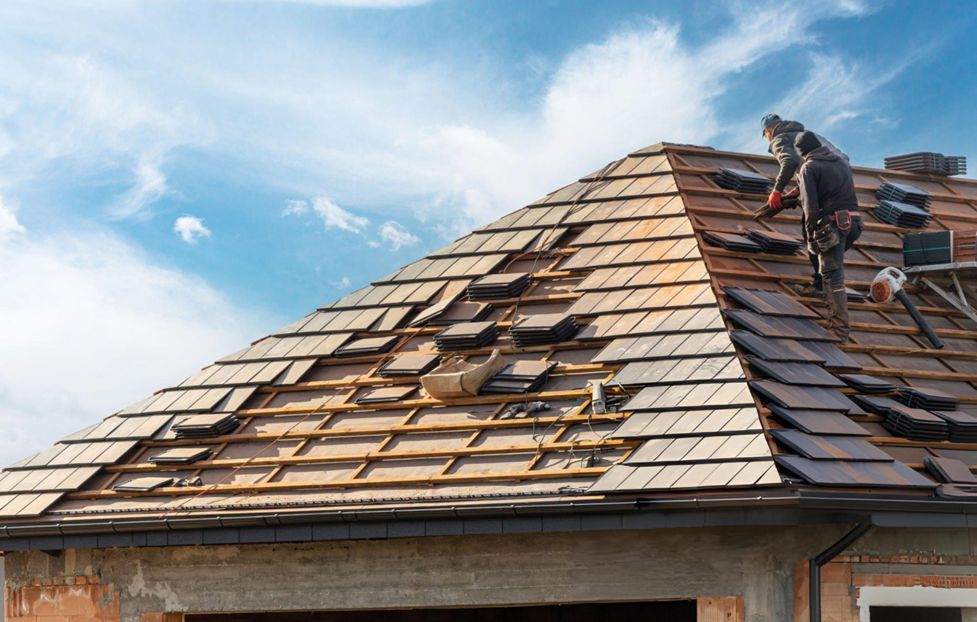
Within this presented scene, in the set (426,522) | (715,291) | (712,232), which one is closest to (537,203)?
(712,232)

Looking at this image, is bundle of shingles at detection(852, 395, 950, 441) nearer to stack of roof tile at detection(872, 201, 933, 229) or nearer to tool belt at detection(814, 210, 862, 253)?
tool belt at detection(814, 210, 862, 253)

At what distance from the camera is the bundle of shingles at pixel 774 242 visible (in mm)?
13031

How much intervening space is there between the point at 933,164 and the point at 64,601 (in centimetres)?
1406

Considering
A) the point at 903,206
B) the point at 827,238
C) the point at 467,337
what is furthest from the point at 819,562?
the point at 903,206

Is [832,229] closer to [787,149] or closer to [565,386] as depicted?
[787,149]

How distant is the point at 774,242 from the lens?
13047mm

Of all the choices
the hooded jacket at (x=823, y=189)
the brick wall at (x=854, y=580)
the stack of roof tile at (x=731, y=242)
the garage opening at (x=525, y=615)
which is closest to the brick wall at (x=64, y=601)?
the garage opening at (x=525, y=615)

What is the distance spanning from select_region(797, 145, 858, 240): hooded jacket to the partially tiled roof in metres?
0.87

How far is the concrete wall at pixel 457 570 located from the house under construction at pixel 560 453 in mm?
26

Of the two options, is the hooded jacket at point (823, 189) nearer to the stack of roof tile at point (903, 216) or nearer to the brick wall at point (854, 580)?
the stack of roof tile at point (903, 216)

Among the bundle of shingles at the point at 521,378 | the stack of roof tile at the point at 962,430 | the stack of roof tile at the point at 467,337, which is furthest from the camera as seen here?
the stack of roof tile at the point at 467,337

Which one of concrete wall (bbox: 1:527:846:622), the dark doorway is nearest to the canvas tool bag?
concrete wall (bbox: 1:527:846:622)

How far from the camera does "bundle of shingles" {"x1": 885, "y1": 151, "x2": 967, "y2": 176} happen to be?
655 inches

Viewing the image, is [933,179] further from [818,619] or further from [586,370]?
[818,619]
